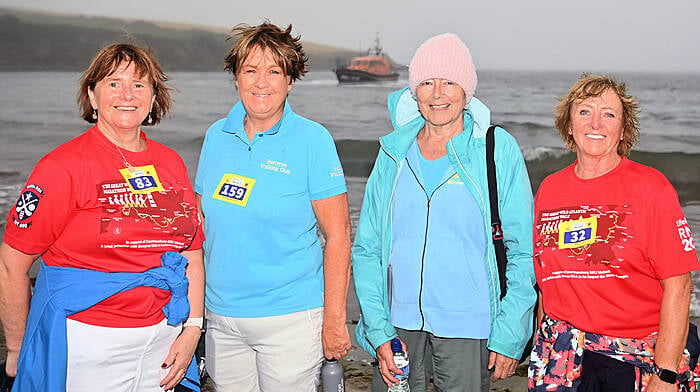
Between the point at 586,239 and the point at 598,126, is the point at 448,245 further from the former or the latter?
the point at 598,126

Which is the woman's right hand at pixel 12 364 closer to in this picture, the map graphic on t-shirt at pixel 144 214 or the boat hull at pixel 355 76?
the map graphic on t-shirt at pixel 144 214

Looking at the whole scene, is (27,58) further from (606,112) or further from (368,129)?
(606,112)

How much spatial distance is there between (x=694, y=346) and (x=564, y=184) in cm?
75

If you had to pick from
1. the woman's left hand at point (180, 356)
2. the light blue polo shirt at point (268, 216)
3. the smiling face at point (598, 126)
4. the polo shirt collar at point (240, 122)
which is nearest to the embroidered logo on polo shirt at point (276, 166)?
the light blue polo shirt at point (268, 216)

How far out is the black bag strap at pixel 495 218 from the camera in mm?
2424

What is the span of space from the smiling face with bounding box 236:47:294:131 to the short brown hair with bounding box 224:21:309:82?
0.06 ft

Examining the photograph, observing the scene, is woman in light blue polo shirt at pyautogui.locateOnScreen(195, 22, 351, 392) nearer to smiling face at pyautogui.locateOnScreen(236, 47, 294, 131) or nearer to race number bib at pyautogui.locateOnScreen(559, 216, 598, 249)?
smiling face at pyautogui.locateOnScreen(236, 47, 294, 131)

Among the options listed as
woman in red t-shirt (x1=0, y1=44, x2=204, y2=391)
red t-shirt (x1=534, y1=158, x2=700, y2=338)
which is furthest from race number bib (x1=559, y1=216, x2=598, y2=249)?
woman in red t-shirt (x1=0, y1=44, x2=204, y2=391)

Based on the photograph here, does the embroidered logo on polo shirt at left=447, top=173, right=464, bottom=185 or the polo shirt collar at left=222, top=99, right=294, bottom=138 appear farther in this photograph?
the polo shirt collar at left=222, top=99, right=294, bottom=138

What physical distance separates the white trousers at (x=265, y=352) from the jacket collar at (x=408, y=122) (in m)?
0.74

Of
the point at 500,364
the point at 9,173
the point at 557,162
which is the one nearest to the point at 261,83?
the point at 500,364

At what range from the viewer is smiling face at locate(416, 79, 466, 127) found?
252 centimetres

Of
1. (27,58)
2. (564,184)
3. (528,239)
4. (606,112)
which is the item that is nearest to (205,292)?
(528,239)

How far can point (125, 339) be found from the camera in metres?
2.28
